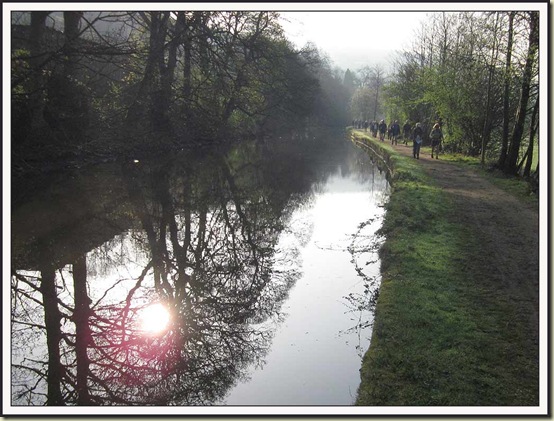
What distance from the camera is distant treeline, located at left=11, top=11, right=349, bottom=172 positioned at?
1399 centimetres

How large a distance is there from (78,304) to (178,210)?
6210 millimetres

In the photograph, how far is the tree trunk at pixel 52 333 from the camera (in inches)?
189

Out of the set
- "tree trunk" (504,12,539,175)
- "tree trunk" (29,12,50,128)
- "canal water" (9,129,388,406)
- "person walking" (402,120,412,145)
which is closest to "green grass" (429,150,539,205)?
"tree trunk" (504,12,539,175)

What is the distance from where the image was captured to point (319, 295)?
758 centimetres

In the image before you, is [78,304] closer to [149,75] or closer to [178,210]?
[178,210]

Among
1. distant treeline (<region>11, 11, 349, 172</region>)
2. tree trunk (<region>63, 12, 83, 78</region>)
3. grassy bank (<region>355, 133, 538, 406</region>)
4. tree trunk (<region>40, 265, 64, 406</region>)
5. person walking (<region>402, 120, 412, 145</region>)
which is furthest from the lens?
person walking (<region>402, 120, 412, 145</region>)

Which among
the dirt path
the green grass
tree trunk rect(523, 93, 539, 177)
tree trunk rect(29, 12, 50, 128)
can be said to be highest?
tree trunk rect(29, 12, 50, 128)

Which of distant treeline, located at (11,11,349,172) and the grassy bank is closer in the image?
the grassy bank

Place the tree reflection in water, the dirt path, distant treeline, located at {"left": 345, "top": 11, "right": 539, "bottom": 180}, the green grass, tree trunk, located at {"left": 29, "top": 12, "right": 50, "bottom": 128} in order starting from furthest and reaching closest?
distant treeline, located at {"left": 345, "top": 11, "right": 539, "bottom": 180}, tree trunk, located at {"left": 29, "top": 12, "right": 50, "bottom": 128}, the green grass, the dirt path, the tree reflection in water

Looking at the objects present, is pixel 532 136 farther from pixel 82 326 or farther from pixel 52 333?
pixel 52 333

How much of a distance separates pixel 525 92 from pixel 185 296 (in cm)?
1433

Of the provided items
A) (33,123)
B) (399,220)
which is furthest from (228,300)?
(33,123)

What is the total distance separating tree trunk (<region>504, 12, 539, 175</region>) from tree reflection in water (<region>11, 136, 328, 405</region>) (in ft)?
31.1

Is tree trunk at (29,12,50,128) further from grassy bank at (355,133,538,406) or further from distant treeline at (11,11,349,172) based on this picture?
grassy bank at (355,133,538,406)
